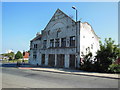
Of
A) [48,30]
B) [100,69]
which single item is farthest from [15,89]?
[48,30]

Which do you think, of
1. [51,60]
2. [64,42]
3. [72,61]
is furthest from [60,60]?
[64,42]

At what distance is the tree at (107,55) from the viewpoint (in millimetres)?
17203

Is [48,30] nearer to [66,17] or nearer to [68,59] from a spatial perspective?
[66,17]

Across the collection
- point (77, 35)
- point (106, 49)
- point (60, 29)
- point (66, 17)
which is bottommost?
point (106, 49)

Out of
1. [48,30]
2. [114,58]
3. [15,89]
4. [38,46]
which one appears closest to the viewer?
[15,89]

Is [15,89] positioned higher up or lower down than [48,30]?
lower down

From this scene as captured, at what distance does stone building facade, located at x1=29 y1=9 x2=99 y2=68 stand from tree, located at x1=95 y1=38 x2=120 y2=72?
4.43 metres

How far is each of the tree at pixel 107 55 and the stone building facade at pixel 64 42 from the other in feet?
14.5

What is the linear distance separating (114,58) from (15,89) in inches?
547

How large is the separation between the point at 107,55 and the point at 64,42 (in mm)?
9846

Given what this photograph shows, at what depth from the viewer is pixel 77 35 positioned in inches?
902

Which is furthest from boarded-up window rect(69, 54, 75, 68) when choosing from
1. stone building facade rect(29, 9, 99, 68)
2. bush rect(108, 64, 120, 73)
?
bush rect(108, 64, 120, 73)

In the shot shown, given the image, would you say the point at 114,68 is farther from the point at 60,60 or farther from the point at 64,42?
the point at 64,42

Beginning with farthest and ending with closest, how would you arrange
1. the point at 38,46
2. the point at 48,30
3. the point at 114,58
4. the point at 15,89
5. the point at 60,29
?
the point at 38,46
the point at 48,30
the point at 60,29
the point at 114,58
the point at 15,89
